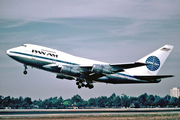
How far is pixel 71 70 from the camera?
63000 millimetres

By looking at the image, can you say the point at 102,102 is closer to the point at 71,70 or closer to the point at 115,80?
the point at 115,80

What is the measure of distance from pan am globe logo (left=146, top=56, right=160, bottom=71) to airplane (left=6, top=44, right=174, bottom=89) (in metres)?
0.29

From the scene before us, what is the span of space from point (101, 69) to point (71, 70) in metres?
6.14

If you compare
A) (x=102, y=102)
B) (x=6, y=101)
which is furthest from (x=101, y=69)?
(x=102, y=102)

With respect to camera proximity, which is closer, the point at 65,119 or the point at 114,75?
the point at 65,119

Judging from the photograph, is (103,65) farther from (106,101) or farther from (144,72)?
(106,101)

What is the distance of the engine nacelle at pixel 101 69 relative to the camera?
62.7 metres

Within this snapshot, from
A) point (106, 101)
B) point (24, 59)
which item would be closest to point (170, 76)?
point (24, 59)

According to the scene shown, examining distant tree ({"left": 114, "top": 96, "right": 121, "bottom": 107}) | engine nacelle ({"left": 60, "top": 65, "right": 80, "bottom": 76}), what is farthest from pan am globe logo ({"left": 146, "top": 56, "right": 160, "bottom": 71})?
distant tree ({"left": 114, "top": 96, "right": 121, "bottom": 107})

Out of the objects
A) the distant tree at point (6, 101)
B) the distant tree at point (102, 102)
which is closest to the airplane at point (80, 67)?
the distant tree at point (6, 101)

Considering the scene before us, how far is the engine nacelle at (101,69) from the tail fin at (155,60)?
385 inches

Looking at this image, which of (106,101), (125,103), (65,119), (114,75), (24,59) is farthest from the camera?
(106,101)

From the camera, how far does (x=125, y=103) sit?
485 ft

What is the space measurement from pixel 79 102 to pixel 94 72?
120167 millimetres
